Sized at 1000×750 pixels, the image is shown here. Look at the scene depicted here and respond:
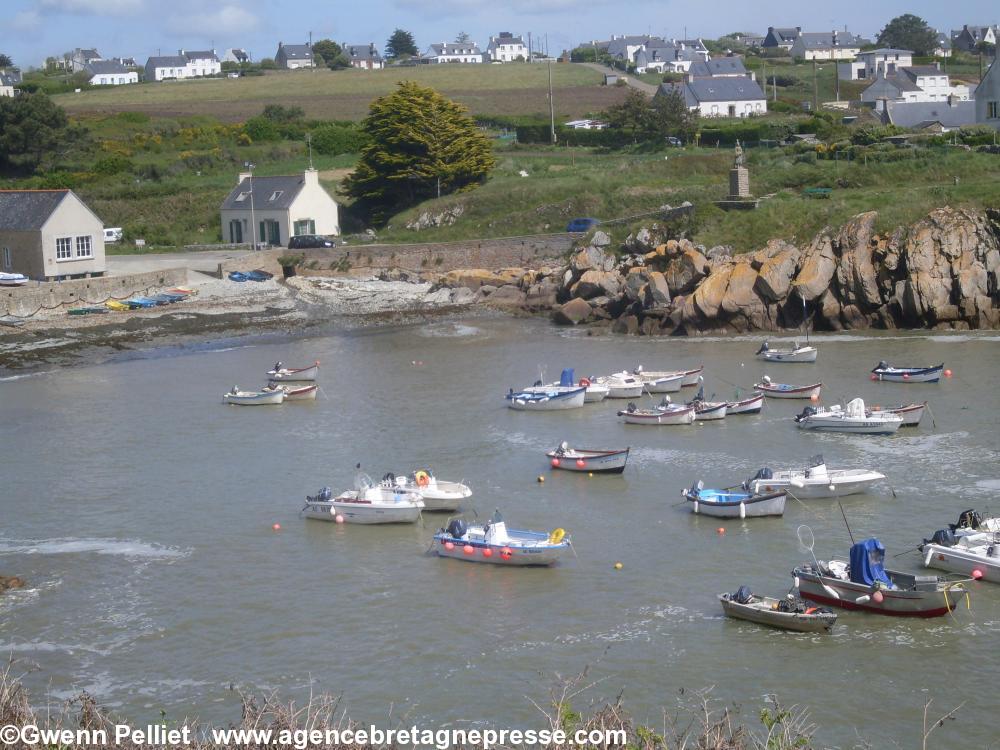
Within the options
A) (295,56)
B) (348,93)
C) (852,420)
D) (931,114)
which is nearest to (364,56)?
(295,56)

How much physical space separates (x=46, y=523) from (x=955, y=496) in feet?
58.0

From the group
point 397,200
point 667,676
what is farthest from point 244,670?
point 397,200

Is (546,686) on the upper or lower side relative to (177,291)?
lower

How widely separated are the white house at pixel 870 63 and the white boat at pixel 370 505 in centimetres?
9304

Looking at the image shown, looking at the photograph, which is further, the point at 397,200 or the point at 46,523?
the point at 397,200

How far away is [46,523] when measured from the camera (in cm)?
2525

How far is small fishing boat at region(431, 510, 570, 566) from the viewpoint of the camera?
71.8 feet

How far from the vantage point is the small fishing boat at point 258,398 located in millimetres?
35781

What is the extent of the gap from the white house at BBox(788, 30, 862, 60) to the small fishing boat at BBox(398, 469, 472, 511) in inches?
4450

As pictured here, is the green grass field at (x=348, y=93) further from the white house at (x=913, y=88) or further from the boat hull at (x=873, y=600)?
the boat hull at (x=873, y=600)

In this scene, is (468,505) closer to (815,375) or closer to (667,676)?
(667,676)

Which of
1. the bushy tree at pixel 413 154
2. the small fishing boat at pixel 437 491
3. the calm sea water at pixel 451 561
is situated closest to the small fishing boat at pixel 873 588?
the calm sea water at pixel 451 561

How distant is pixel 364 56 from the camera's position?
15388 centimetres

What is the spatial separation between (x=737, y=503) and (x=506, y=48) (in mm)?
158063
